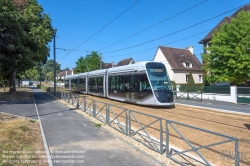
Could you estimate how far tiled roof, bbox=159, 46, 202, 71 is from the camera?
40.3 metres

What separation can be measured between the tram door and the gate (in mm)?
10887

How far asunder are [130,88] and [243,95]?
1118 centimetres

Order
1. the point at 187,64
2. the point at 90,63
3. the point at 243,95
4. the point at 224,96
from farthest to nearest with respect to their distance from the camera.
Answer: the point at 90,63, the point at 187,64, the point at 224,96, the point at 243,95

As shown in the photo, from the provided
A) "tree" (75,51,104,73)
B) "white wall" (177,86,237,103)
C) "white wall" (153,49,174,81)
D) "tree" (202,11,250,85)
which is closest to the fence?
"white wall" (177,86,237,103)

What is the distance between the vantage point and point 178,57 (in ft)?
139

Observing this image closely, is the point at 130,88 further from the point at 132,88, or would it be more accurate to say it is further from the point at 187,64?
the point at 187,64

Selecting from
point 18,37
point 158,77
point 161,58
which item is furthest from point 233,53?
point 18,37

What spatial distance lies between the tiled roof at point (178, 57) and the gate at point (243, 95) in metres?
19.4

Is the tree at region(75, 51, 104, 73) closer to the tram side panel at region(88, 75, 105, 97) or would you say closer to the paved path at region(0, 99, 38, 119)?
the tram side panel at region(88, 75, 105, 97)

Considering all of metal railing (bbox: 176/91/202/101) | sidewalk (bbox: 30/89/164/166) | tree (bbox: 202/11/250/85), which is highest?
tree (bbox: 202/11/250/85)

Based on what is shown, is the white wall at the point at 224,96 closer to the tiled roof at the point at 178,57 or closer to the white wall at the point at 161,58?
the white wall at the point at 161,58

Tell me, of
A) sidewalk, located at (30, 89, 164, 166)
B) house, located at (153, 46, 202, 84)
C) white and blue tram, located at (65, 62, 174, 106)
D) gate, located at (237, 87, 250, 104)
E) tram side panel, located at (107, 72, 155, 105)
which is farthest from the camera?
house, located at (153, 46, 202, 84)

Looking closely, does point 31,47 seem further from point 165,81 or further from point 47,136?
point 47,136

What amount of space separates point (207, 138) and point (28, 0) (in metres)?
26.1
